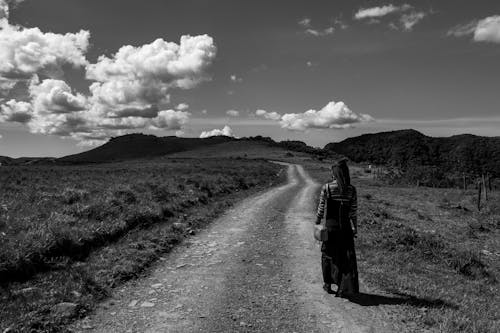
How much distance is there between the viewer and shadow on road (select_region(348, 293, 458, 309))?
27.7ft

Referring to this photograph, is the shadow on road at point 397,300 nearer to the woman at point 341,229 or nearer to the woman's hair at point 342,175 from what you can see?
the woman at point 341,229

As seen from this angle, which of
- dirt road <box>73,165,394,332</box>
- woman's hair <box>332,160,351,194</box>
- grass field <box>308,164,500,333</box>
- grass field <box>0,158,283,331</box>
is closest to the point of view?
dirt road <box>73,165,394,332</box>

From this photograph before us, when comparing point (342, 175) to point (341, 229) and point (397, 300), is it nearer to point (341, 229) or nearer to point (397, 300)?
point (341, 229)

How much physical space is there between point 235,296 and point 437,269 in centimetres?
679

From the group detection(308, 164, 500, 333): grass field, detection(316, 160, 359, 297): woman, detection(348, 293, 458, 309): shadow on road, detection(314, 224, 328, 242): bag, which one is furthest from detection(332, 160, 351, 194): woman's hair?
detection(308, 164, 500, 333): grass field

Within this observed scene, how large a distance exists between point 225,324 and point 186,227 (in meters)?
9.45

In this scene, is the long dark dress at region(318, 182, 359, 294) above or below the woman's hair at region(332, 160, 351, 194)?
below

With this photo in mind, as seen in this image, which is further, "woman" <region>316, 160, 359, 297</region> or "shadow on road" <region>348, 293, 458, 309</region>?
"woman" <region>316, 160, 359, 297</region>

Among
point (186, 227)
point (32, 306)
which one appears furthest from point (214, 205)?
point (32, 306)

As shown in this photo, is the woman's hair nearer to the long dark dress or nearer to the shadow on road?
the long dark dress

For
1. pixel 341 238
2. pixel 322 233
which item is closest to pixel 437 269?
pixel 341 238

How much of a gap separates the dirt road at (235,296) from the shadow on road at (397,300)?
0.34 metres

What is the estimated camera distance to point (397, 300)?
868 cm

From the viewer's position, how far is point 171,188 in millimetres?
25672
